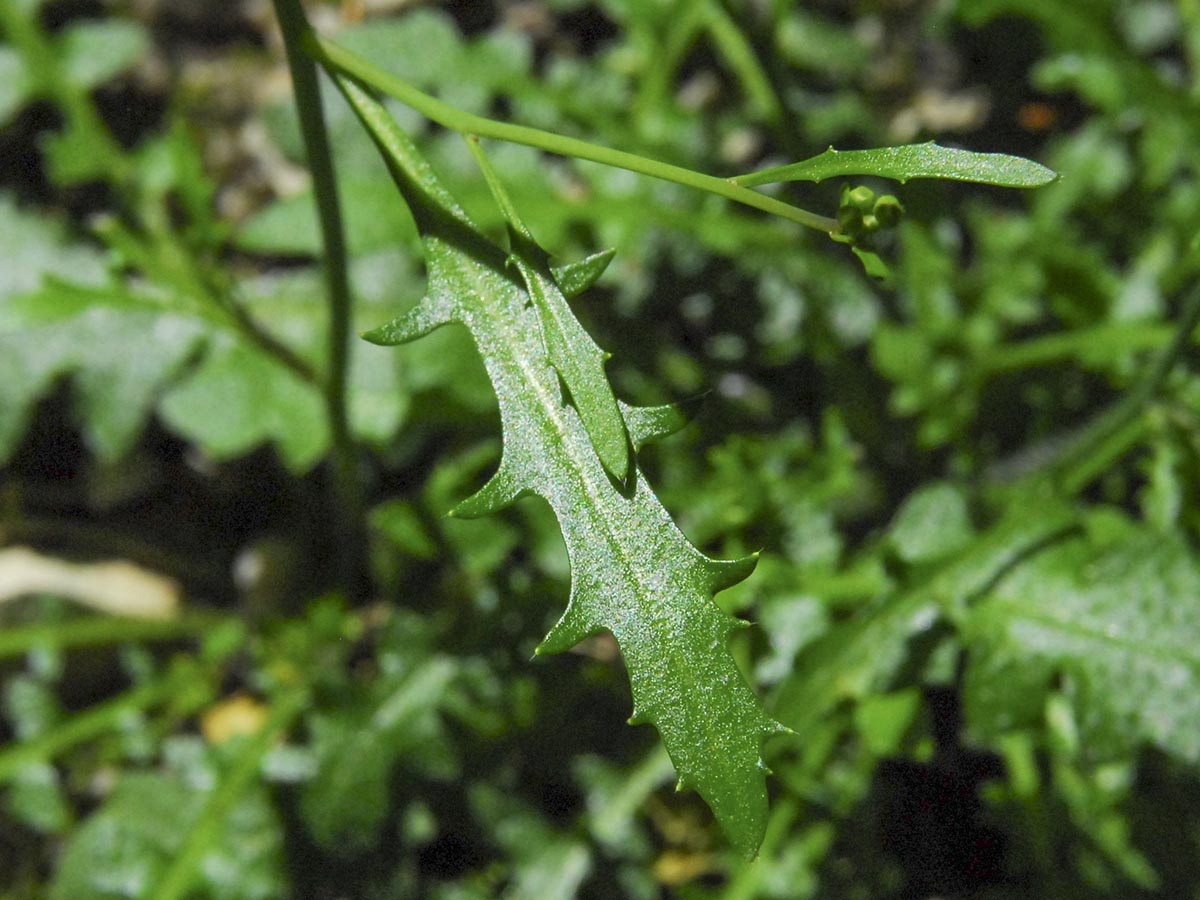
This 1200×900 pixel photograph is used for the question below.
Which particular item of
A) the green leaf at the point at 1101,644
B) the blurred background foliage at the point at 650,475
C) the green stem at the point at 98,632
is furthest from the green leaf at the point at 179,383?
the green leaf at the point at 1101,644

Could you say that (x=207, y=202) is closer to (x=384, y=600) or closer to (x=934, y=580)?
(x=384, y=600)

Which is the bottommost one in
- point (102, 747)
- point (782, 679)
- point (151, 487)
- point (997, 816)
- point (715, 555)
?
point (997, 816)

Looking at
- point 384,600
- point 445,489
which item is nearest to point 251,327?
point 445,489

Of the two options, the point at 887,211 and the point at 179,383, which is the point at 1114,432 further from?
the point at 179,383

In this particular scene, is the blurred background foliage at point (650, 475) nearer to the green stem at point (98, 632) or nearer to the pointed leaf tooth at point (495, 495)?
the green stem at point (98, 632)

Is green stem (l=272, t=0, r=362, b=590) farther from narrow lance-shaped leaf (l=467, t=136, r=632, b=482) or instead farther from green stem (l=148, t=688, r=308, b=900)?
green stem (l=148, t=688, r=308, b=900)

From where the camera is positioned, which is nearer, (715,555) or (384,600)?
(715,555)
